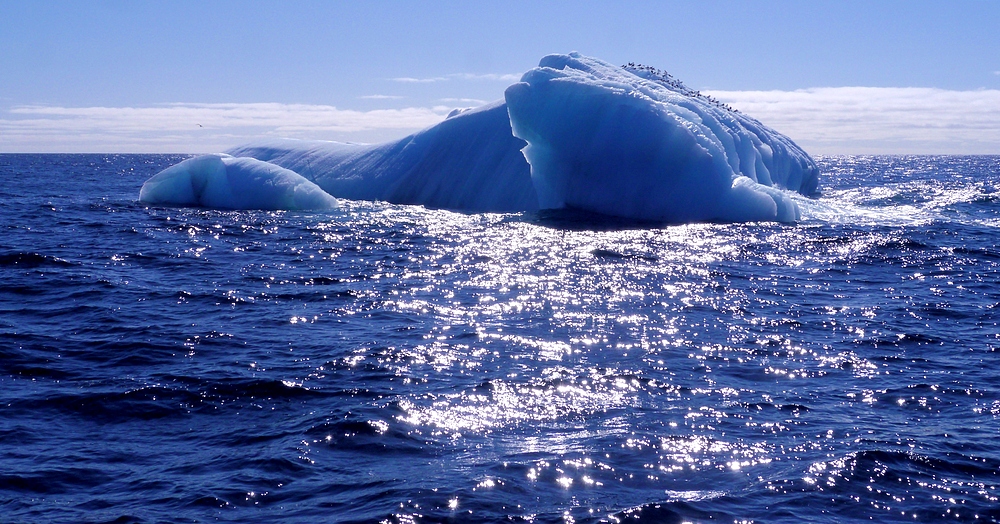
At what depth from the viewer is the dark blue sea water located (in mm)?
6523

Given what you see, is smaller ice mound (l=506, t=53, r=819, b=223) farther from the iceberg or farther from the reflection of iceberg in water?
the iceberg

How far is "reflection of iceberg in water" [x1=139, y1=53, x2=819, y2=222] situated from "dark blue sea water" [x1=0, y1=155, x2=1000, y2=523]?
4.76 m

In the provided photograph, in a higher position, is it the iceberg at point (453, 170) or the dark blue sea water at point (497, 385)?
the iceberg at point (453, 170)

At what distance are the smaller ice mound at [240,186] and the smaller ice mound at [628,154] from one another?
7.20 metres

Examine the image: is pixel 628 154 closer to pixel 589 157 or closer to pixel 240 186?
pixel 589 157

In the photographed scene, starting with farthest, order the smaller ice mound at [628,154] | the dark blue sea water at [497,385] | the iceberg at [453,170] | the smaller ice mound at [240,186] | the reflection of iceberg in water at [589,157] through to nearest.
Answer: the iceberg at [453,170] → the smaller ice mound at [240,186] → the reflection of iceberg in water at [589,157] → the smaller ice mound at [628,154] → the dark blue sea water at [497,385]

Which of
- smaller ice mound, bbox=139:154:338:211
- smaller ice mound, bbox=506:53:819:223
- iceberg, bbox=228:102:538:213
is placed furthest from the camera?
iceberg, bbox=228:102:538:213

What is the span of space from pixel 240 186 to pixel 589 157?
36.1 feet

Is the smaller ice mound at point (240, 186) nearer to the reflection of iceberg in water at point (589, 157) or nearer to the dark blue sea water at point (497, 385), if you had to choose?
the reflection of iceberg in water at point (589, 157)

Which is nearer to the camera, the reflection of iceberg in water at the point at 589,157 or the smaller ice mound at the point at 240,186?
the reflection of iceberg in water at the point at 589,157

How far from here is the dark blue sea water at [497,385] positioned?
6523 mm

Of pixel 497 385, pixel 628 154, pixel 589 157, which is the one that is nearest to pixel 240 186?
pixel 589 157

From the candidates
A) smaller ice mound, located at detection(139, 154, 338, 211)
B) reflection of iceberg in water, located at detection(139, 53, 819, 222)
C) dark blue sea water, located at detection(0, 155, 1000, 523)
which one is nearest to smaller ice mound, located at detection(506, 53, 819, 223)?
reflection of iceberg in water, located at detection(139, 53, 819, 222)

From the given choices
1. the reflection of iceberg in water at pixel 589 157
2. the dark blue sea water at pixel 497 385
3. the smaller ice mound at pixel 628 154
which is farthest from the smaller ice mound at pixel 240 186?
the dark blue sea water at pixel 497 385
